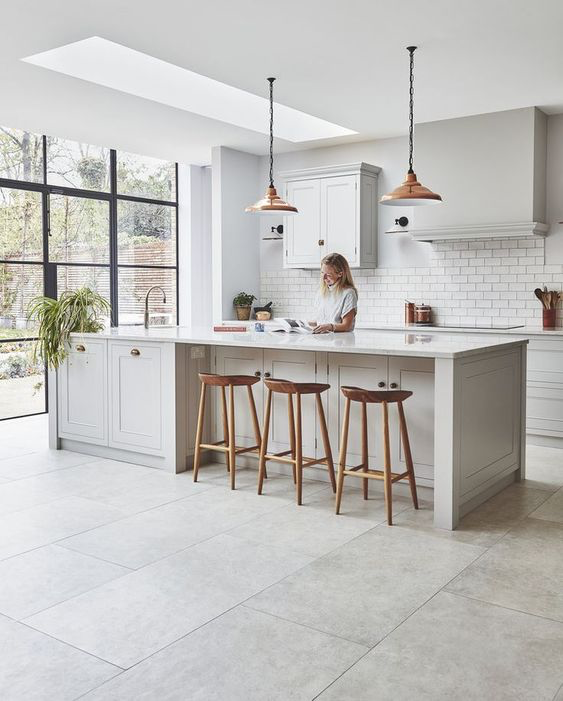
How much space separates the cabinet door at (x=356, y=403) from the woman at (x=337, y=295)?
1.99 feet

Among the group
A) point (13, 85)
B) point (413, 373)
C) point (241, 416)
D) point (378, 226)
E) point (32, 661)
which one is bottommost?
point (32, 661)

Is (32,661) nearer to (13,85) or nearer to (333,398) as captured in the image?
(333,398)

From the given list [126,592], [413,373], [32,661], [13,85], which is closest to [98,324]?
[13,85]

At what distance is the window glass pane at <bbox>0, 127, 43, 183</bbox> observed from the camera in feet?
23.5

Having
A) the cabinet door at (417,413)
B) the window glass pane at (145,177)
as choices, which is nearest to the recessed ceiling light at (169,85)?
the window glass pane at (145,177)

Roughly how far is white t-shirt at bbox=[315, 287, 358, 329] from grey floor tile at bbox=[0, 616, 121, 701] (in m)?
3.28

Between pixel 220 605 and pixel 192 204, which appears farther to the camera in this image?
pixel 192 204

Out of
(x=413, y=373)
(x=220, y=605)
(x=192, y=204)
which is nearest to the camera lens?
(x=220, y=605)

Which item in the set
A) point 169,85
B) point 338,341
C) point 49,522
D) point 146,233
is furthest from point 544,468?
point 146,233

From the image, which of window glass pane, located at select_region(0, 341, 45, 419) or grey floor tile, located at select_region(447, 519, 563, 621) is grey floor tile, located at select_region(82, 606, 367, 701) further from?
window glass pane, located at select_region(0, 341, 45, 419)

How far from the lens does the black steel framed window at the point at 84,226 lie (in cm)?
727

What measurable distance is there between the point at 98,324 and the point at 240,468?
1658 mm

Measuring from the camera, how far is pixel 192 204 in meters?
9.05

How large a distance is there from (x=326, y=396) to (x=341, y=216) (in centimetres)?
334
